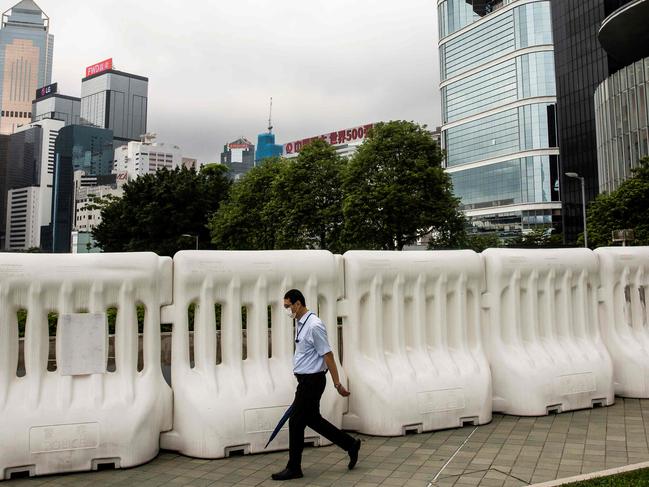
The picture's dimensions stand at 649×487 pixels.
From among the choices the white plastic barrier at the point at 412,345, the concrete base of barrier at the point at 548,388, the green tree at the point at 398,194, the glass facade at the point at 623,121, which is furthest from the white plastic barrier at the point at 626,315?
the glass facade at the point at 623,121

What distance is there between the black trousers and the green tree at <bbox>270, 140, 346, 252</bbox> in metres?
27.2

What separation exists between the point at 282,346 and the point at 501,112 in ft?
281

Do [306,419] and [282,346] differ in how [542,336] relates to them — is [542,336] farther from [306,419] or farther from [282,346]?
[306,419]

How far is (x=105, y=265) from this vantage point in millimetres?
5684

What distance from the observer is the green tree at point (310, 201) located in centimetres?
3328

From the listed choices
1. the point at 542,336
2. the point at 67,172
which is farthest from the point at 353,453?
the point at 67,172

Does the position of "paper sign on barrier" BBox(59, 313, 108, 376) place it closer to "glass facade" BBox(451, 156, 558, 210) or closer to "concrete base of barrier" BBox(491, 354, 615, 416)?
"concrete base of barrier" BBox(491, 354, 615, 416)

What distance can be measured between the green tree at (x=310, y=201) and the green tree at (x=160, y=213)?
333 inches

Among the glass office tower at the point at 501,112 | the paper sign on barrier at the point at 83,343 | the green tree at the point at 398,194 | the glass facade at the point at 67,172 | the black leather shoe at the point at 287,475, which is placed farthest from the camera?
the glass facade at the point at 67,172

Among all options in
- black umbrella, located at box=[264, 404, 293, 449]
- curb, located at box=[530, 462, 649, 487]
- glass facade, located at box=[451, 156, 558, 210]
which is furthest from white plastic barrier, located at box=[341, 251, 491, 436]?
glass facade, located at box=[451, 156, 558, 210]

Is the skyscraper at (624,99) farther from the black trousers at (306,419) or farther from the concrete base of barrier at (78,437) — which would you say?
the concrete base of barrier at (78,437)

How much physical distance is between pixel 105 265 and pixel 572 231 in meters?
78.2

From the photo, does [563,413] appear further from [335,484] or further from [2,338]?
[2,338]

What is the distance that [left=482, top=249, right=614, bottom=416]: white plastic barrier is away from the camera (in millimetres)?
7016
